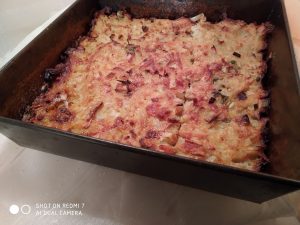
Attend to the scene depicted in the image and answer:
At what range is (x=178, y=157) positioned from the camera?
1039 mm

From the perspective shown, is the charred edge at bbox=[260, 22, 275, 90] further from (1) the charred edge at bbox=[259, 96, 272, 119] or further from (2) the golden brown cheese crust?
(1) the charred edge at bbox=[259, 96, 272, 119]

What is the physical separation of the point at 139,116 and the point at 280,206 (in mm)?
723

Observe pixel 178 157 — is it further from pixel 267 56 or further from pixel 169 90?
pixel 267 56

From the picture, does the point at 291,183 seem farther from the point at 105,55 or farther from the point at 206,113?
the point at 105,55

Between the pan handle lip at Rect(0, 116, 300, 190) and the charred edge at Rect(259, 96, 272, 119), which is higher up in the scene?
the charred edge at Rect(259, 96, 272, 119)

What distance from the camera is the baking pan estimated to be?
A: 108 centimetres

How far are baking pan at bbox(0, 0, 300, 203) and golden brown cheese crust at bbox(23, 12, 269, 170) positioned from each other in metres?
0.07

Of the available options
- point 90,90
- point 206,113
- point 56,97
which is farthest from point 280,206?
point 56,97

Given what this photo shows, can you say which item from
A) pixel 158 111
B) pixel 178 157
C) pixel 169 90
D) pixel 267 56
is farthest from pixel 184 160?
pixel 267 56

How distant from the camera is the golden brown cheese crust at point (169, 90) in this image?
138 cm

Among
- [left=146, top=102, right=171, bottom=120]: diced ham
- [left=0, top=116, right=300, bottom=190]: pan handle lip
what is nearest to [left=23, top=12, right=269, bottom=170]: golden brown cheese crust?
[left=146, top=102, right=171, bottom=120]: diced ham

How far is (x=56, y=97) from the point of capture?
1.59 m

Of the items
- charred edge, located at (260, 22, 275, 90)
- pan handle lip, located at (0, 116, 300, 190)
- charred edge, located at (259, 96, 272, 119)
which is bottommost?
pan handle lip, located at (0, 116, 300, 190)

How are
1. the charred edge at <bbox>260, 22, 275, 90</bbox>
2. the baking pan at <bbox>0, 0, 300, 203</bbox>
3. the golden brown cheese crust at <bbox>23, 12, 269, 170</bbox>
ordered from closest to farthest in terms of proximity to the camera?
the baking pan at <bbox>0, 0, 300, 203</bbox> < the golden brown cheese crust at <bbox>23, 12, 269, 170</bbox> < the charred edge at <bbox>260, 22, 275, 90</bbox>
